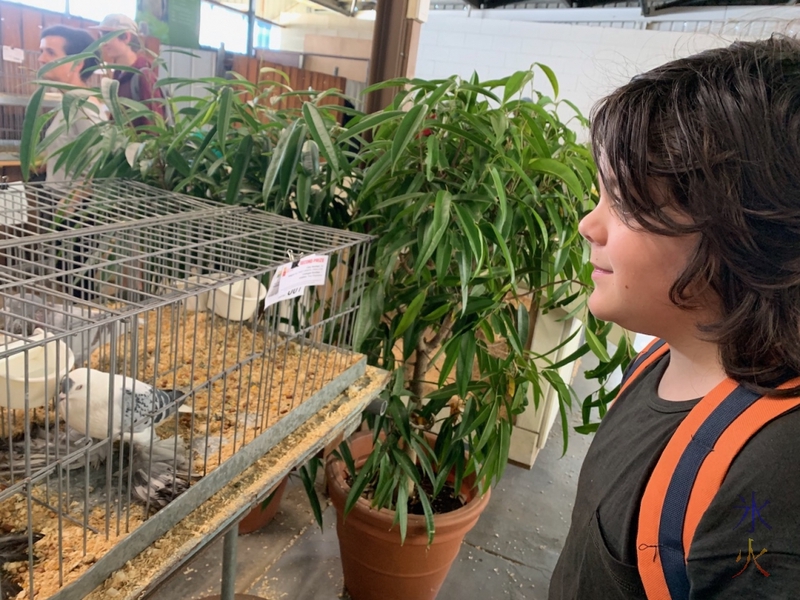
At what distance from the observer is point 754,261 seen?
1.72ft

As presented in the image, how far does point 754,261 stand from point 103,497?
76 cm

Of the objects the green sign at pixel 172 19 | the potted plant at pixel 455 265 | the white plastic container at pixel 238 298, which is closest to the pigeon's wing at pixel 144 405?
the white plastic container at pixel 238 298

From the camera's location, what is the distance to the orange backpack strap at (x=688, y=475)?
0.50 m

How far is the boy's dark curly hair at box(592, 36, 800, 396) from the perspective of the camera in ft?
1.63

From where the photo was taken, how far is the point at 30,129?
97 cm

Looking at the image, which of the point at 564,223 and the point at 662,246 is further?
the point at 564,223

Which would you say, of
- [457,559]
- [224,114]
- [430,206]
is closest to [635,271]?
[430,206]

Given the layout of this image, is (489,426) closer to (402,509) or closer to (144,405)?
(402,509)

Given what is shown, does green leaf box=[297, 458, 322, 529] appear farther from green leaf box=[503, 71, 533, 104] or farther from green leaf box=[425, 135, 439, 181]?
green leaf box=[503, 71, 533, 104]

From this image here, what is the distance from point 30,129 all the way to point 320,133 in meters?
0.48

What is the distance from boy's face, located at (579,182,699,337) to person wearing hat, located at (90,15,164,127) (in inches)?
36.7

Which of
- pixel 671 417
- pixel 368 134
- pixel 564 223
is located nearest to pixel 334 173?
pixel 564 223

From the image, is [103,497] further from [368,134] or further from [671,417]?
[368,134]

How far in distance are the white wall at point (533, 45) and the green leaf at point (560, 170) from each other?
3358 millimetres
